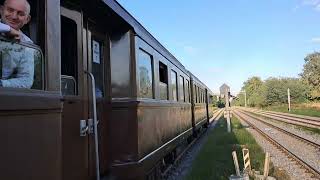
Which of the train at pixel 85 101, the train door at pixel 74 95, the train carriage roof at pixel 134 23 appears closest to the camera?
the train at pixel 85 101

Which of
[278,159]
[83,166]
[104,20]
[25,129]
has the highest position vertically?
[104,20]

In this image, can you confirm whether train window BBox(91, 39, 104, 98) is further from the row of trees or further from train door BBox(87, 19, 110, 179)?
the row of trees

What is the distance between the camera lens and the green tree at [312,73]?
7881 centimetres

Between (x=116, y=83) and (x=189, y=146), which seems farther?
(x=189, y=146)

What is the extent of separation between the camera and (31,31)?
3.76 meters

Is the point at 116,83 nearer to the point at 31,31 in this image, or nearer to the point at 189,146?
the point at 31,31

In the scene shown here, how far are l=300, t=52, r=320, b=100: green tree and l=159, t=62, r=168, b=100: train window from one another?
71897 mm

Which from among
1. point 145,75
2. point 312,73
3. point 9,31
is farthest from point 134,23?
point 312,73

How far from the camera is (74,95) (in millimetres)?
4891

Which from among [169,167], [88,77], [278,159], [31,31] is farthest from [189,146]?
[31,31]

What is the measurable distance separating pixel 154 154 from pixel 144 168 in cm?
110

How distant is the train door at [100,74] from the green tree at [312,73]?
76150 mm

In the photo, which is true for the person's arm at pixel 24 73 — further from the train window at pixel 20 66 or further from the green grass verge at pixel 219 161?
the green grass verge at pixel 219 161

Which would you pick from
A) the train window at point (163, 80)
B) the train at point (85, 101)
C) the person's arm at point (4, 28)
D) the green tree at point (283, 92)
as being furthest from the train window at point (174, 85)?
the green tree at point (283, 92)
